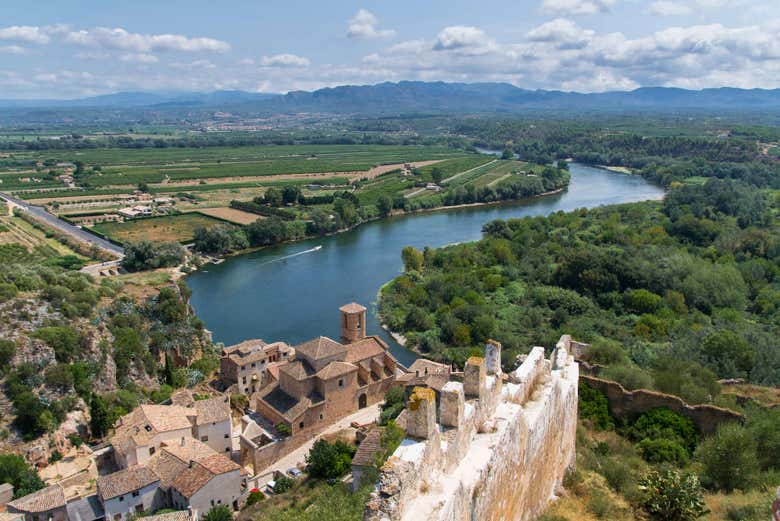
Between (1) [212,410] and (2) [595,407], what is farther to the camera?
(1) [212,410]

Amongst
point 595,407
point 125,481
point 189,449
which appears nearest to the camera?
point 595,407

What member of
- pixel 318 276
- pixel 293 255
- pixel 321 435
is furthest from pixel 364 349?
pixel 293 255

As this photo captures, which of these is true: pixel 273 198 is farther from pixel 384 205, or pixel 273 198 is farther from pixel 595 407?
pixel 595 407

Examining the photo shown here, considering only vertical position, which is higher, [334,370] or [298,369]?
[334,370]

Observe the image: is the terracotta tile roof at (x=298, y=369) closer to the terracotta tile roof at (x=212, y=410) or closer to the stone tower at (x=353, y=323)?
the terracotta tile roof at (x=212, y=410)

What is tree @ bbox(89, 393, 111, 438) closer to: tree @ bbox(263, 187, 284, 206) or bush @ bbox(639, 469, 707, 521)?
bush @ bbox(639, 469, 707, 521)

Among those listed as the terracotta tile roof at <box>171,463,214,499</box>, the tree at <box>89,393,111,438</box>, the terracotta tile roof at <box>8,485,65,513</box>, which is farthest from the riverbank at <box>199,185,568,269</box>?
the terracotta tile roof at <box>8,485,65,513</box>
